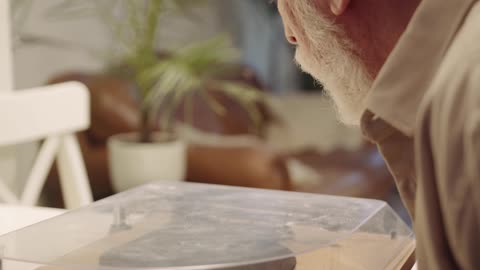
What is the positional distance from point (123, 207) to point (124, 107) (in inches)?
97.4

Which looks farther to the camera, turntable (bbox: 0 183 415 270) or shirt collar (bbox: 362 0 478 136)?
turntable (bbox: 0 183 415 270)

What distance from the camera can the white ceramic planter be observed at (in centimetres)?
302

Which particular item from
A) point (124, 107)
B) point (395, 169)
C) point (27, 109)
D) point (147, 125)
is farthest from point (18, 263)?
point (124, 107)

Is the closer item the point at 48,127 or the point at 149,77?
the point at 48,127

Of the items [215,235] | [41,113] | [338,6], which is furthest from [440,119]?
[41,113]

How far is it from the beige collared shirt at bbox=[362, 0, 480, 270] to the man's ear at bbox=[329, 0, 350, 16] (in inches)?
6.4

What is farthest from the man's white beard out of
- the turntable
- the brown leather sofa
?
the brown leather sofa

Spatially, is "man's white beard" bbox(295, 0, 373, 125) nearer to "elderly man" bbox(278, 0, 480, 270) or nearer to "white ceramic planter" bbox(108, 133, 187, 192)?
"elderly man" bbox(278, 0, 480, 270)

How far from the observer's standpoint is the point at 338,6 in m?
0.72

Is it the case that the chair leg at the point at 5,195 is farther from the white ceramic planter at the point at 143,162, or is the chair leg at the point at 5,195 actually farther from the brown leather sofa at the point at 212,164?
the brown leather sofa at the point at 212,164

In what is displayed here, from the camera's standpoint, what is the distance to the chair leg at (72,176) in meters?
1.64

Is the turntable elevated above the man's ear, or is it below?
below

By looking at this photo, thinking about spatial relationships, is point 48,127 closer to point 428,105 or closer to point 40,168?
point 40,168

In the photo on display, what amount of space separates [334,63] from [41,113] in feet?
3.03
